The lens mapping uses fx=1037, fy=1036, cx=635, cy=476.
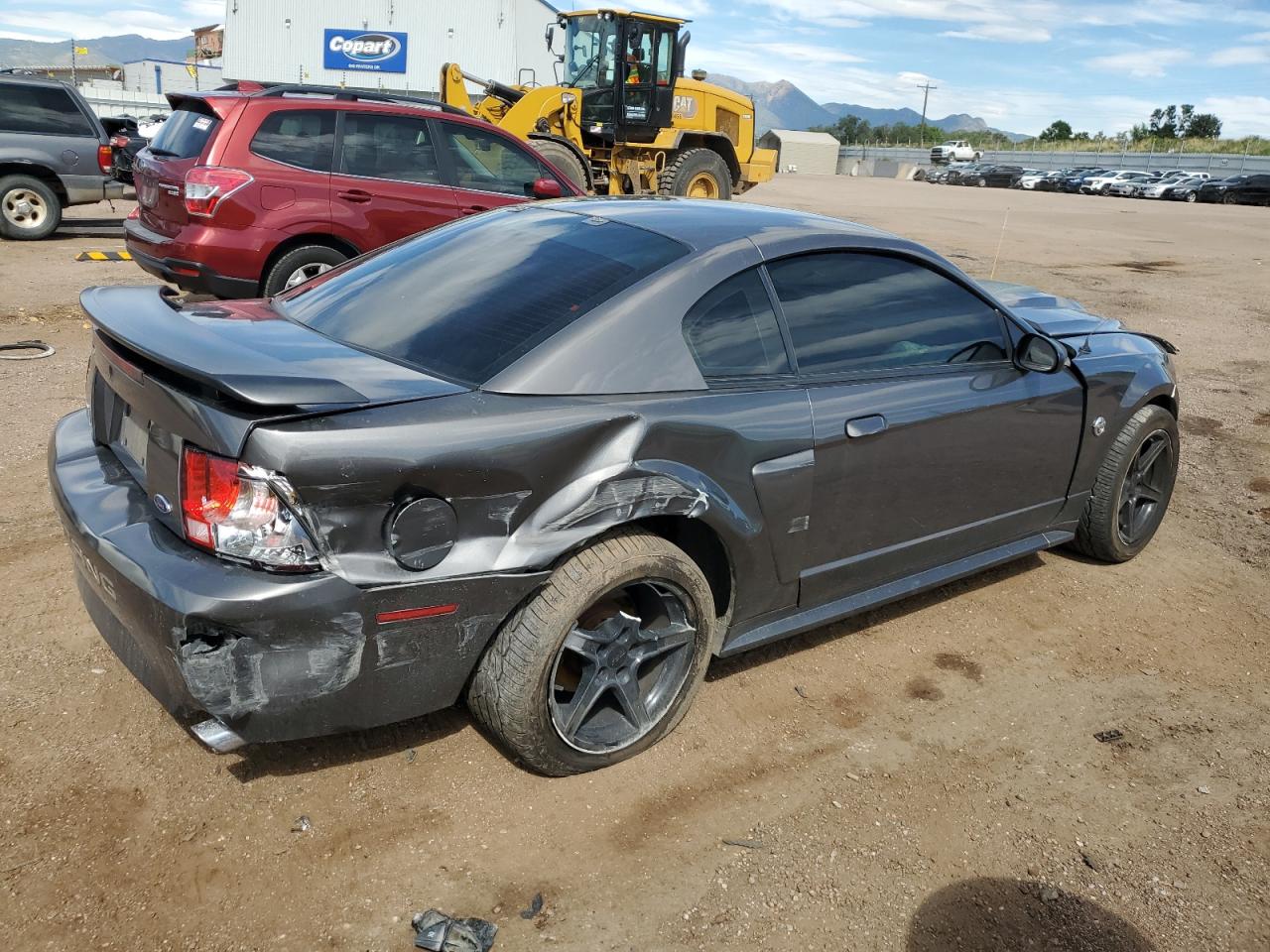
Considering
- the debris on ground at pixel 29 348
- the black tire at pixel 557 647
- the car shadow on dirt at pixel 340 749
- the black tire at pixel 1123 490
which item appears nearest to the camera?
the black tire at pixel 557 647

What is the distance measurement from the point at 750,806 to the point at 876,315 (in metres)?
1.71

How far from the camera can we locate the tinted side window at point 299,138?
7.76 metres

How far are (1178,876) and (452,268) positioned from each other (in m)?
2.76

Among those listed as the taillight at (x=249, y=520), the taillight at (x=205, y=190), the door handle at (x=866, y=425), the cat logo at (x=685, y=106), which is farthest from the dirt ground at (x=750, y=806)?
the cat logo at (x=685, y=106)

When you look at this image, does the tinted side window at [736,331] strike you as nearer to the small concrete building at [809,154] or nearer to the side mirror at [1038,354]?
the side mirror at [1038,354]

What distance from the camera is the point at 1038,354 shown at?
3891 mm

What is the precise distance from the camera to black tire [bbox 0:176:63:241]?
12641mm

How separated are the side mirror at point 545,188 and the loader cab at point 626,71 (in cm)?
691

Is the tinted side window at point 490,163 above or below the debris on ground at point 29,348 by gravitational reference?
above

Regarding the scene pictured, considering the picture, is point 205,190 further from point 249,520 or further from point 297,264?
point 249,520

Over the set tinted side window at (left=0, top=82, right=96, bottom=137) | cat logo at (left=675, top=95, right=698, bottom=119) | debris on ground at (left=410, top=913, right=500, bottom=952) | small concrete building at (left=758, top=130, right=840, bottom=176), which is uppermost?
small concrete building at (left=758, top=130, right=840, bottom=176)

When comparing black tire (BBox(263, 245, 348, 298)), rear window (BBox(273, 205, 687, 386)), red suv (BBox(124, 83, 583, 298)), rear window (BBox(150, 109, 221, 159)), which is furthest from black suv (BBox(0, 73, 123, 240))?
rear window (BBox(273, 205, 687, 386))

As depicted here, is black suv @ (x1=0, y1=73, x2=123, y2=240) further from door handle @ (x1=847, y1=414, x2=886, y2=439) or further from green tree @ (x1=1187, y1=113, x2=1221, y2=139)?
green tree @ (x1=1187, y1=113, x2=1221, y2=139)

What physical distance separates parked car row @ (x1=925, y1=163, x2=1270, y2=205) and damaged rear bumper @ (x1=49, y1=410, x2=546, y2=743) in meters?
49.1
